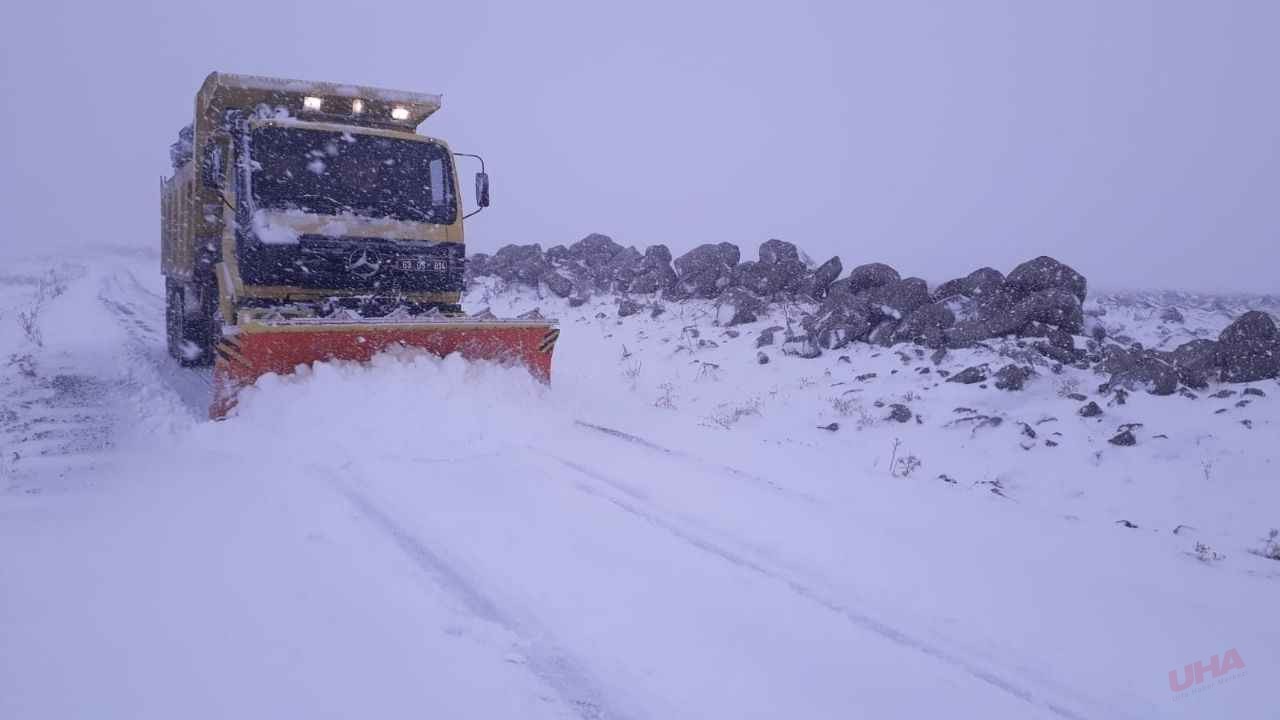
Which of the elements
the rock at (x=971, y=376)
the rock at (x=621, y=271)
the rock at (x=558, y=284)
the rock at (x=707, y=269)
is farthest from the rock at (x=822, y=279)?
the rock at (x=558, y=284)

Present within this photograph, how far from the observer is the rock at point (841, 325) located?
378 inches

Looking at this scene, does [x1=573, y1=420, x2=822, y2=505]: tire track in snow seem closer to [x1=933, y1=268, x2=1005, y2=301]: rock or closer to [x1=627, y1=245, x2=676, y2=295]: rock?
[x1=933, y1=268, x2=1005, y2=301]: rock

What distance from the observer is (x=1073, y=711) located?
2.54 m

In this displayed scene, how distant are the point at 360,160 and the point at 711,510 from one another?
5190mm

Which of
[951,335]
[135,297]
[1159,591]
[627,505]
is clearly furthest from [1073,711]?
[135,297]

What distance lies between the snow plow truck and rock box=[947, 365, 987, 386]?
443cm

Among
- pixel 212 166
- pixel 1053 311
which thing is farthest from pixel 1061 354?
pixel 212 166

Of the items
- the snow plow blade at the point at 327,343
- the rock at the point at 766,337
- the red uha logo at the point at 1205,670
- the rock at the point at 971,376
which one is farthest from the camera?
the rock at the point at 766,337

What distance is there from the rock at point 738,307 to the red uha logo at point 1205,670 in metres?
8.87

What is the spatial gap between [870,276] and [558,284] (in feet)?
26.1

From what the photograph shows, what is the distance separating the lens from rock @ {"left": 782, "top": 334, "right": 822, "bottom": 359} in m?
9.57

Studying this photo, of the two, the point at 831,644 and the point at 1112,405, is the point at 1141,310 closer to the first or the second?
the point at 1112,405

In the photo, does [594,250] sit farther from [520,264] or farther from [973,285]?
[973,285]

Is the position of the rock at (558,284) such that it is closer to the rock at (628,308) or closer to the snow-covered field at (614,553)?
the rock at (628,308)
